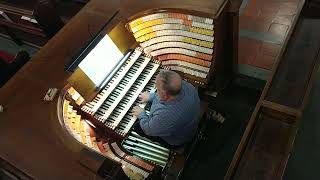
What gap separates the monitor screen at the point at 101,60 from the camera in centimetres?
314

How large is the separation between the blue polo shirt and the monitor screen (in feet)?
2.00

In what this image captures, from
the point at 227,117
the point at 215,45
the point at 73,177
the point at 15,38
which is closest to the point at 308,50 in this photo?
the point at 215,45

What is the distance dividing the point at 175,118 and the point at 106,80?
0.91m

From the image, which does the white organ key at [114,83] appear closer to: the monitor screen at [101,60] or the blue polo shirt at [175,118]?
the monitor screen at [101,60]

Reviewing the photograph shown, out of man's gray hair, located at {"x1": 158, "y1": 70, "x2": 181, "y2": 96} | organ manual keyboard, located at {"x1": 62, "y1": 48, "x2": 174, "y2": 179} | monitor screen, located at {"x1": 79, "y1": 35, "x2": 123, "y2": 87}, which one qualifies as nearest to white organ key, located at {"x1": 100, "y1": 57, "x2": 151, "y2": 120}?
organ manual keyboard, located at {"x1": 62, "y1": 48, "x2": 174, "y2": 179}

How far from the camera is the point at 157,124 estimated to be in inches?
121

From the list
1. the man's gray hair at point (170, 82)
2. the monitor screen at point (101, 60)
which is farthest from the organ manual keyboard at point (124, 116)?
the man's gray hair at point (170, 82)

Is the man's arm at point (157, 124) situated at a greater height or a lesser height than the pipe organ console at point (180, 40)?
lesser

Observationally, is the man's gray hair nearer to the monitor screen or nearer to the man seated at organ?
the man seated at organ

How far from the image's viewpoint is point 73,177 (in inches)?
93.0

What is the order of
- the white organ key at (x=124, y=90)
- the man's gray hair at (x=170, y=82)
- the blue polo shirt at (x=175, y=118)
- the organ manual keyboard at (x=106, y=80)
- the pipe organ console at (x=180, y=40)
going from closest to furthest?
the organ manual keyboard at (x=106, y=80) → the man's gray hair at (x=170, y=82) → the blue polo shirt at (x=175, y=118) → the pipe organ console at (x=180, y=40) → the white organ key at (x=124, y=90)

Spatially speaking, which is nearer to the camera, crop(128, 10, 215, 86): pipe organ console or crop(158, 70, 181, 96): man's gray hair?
crop(158, 70, 181, 96): man's gray hair

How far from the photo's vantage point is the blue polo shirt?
9.74ft

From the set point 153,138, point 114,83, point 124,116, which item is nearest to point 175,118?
point 153,138
